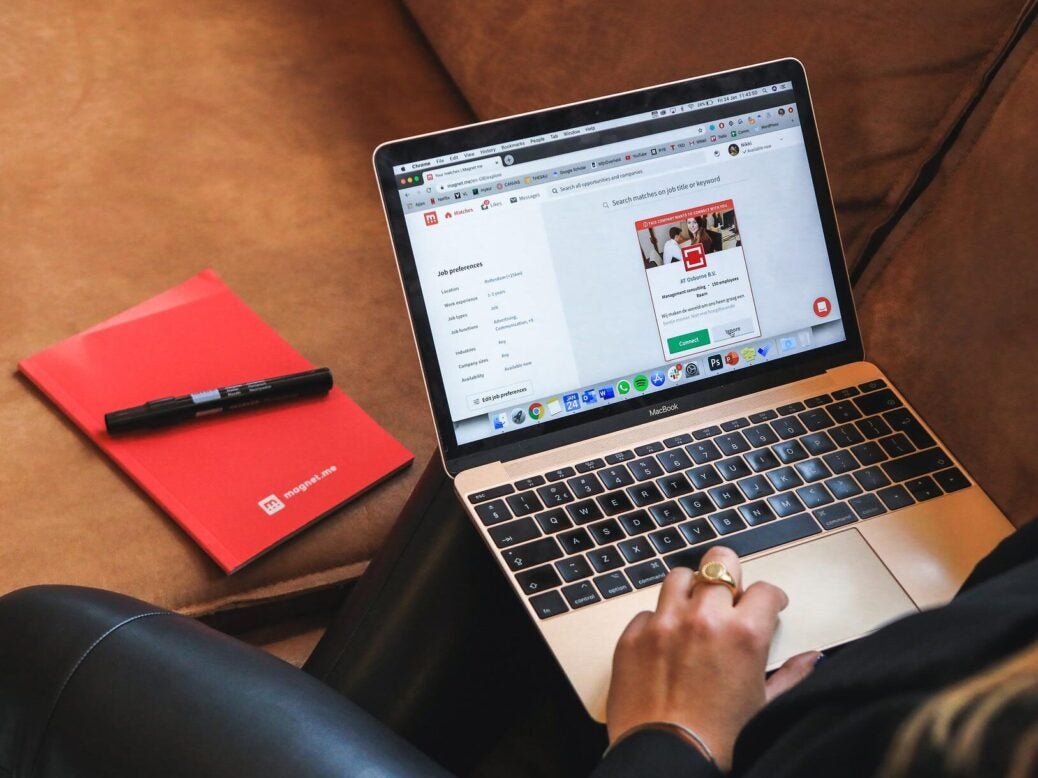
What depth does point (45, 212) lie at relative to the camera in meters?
1.15

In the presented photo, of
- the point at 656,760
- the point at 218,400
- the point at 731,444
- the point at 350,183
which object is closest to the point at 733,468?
the point at 731,444

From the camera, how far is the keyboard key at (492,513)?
31.9 inches

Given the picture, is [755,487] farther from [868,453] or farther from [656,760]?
[656,760]

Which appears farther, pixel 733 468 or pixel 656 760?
pixel 733 468

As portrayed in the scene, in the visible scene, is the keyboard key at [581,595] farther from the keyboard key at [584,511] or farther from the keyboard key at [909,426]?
the keyboard key at [909,426]

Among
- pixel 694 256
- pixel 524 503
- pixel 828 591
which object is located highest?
pixel 694 256

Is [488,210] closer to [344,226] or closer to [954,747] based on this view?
[344,226]

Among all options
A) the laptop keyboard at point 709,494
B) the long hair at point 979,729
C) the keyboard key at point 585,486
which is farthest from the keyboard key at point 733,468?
the long hair at point 979,729

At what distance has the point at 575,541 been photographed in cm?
80

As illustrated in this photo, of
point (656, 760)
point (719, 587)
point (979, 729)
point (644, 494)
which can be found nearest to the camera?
point (979, 729)

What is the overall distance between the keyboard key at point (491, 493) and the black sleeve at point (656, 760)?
0.24 metres

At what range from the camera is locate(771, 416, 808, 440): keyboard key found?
34.7 inches

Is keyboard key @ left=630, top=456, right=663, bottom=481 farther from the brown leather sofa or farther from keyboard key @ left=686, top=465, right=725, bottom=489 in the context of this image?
the brown leather sofa

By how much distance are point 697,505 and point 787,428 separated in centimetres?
12
